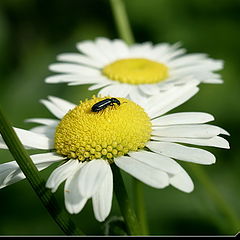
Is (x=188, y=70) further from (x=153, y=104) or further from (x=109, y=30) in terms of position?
(x=109, y=30)

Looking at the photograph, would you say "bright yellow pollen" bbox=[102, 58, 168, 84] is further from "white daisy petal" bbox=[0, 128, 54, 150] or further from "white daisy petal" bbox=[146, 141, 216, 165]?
"white daisy petal" bbox=[146, 141, 216, 165]

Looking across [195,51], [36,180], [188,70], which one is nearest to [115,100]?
[36,180]

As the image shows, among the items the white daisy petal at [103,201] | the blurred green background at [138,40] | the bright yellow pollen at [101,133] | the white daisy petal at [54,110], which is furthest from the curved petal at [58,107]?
the blurred green background at [138,40]

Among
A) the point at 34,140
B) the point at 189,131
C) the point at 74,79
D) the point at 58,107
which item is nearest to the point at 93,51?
the point at 74,79

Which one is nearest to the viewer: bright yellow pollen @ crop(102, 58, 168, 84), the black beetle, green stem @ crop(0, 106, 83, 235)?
green stem @ crop(0, 106, 83, 235)

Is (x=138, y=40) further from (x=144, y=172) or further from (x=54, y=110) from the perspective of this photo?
(x=144, y=172)

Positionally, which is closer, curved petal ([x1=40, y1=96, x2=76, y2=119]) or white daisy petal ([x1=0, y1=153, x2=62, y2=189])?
white daisy petal ([x1=0, y1=153, x2=62, y2=189])

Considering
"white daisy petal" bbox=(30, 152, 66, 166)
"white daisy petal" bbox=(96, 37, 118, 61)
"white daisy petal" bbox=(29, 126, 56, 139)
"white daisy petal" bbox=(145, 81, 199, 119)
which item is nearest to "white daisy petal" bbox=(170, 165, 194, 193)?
"white daisy petal" bbox=(30, 152, 66, 166)

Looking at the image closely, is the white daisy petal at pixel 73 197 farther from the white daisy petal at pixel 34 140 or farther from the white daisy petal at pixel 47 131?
the white daisy petal at pixel 47 131
